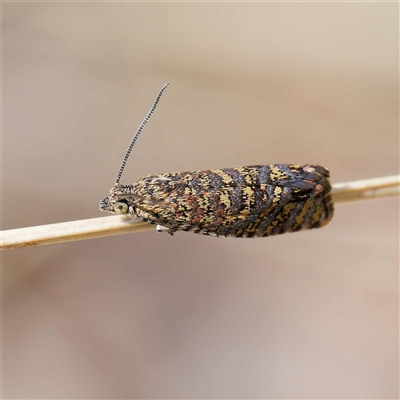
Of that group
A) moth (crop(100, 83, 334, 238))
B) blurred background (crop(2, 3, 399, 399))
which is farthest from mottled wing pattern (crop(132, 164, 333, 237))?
blurred background (crop(2, 3, 399, 399))

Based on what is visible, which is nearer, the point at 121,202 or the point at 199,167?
the point at 121,202

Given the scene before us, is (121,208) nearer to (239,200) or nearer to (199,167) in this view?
(239,200)

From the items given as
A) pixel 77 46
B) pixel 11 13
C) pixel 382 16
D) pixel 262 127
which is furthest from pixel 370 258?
pixel 11 13

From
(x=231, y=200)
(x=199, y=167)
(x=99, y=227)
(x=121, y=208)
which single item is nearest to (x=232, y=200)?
(x=231, y=200)

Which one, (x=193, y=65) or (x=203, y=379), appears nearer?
(x=203, y=379)

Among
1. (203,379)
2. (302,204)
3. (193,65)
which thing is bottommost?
(203,379)

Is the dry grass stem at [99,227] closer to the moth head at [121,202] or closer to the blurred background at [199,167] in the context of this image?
the moth head at [121,202]

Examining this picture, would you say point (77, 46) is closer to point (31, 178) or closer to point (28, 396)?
point (31, 178)
